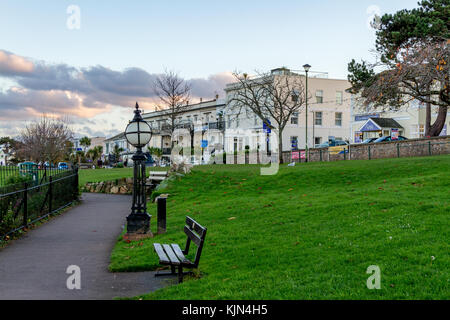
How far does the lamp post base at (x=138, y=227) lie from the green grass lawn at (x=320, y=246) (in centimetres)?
48

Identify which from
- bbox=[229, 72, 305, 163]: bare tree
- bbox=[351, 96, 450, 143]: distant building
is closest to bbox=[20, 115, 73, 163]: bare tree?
bbox=[229, 72, 305, 163]: bare tree

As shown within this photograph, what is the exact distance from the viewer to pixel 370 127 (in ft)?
150

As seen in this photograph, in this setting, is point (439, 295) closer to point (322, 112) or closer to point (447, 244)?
point (447, 244)

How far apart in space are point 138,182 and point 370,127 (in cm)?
3891

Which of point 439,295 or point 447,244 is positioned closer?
point 439,295

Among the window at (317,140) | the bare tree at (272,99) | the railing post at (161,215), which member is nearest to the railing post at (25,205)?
the railing post at (161,215)

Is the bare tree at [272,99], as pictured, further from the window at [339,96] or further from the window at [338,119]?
the window at [338,119]

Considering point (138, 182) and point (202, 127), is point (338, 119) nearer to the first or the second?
point (202, 127)

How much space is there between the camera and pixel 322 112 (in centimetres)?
5456

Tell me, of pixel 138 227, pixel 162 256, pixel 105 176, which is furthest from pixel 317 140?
pixel 162 256
